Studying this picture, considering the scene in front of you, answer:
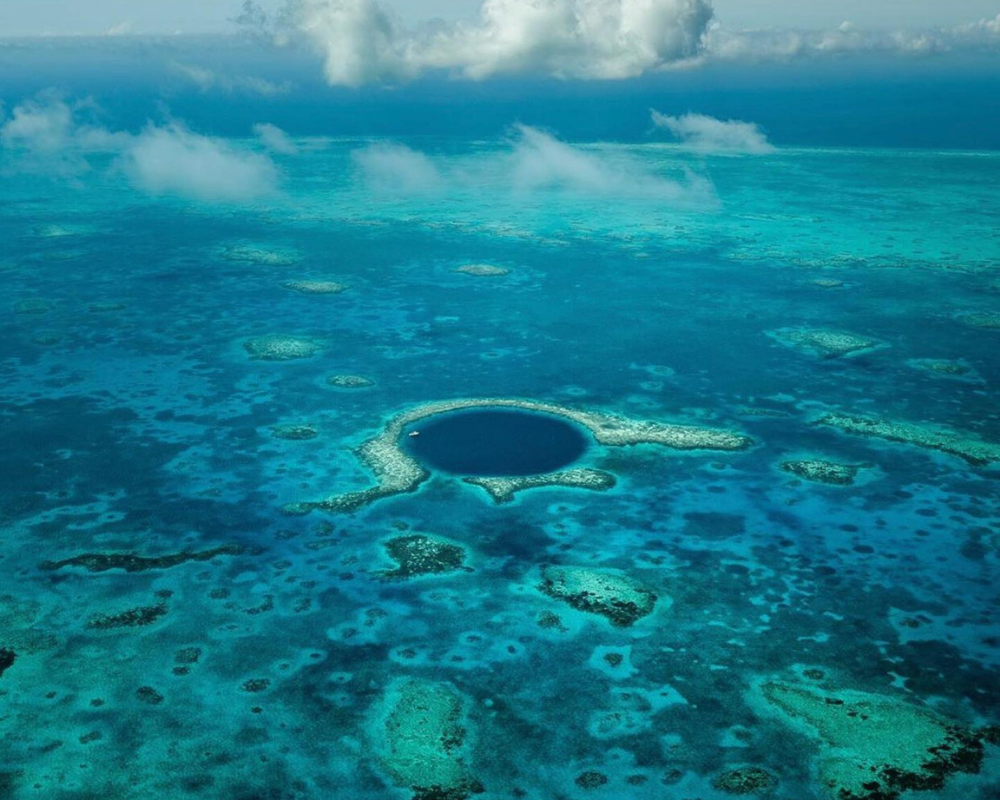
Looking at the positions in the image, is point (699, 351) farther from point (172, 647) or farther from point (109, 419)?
→ point (172, 647)

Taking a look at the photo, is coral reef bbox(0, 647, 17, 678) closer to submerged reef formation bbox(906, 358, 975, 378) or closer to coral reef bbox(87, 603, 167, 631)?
coral reef bbox(87, 603, 167, 631)

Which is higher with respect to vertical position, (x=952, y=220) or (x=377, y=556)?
(x=952, y=220)

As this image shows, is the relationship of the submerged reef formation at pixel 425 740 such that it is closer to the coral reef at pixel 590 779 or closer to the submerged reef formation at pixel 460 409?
the coral reef at pixel 590 779

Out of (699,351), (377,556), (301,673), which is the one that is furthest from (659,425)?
(301,673)

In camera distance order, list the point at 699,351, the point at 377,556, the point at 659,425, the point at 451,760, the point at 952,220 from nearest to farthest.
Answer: the point at 451,760, the point at 377,556, the point at 659,425, the point at 699,351, the point at 952,220

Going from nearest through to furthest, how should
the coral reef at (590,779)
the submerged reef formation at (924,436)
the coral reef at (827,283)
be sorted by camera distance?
the coral reef at (590,779), the submerged reef formation at (924,436), the coral reef at (827,283)

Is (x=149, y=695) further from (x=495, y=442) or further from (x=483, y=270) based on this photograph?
(x=483, y=270)

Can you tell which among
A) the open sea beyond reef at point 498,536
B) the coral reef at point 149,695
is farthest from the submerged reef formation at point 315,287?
the coral reef at point 149,695
